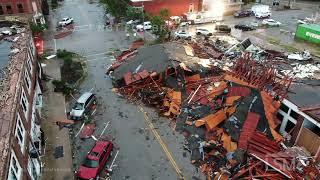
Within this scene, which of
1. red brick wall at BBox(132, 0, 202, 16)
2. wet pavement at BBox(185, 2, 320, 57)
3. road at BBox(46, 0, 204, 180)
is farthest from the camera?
red brick wall at BBox(132, 0, 202, 16)

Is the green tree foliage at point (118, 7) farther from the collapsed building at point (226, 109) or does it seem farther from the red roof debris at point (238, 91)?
the red roof debris at point (238, 91)

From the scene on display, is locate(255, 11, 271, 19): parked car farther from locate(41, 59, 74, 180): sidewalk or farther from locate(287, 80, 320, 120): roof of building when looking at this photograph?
locate(41, 59, 74, 180): sidewalk

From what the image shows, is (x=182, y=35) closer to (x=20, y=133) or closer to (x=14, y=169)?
(x=20, y=133)

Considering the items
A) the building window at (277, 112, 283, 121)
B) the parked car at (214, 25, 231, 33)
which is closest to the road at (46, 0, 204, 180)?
the building window at (277, 112, 283, 121)

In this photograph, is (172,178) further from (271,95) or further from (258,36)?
(258,36)

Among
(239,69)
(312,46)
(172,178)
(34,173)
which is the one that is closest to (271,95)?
(239,69)

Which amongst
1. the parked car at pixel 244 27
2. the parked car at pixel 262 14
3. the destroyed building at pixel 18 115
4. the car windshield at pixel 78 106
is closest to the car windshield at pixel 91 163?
the destroyed building at pixel 18 115

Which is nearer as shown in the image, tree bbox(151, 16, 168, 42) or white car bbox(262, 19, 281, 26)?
tree bbox(151, 16, 168, 42)
